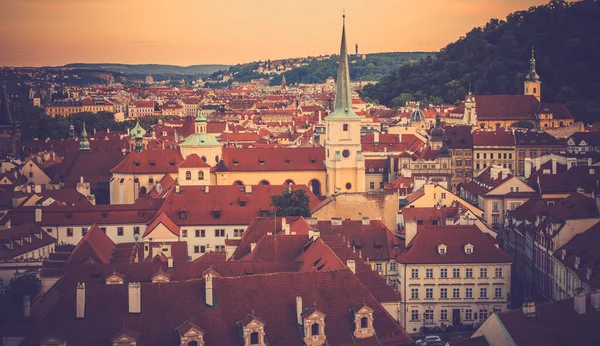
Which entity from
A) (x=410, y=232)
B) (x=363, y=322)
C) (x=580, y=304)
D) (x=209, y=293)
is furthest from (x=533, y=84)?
(x=209, y=293)

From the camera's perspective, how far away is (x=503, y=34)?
19388 cm

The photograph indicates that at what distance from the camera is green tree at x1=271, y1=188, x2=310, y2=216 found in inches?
2965

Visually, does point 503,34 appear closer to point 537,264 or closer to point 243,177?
point 243,177

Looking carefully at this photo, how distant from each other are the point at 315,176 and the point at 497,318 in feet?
180

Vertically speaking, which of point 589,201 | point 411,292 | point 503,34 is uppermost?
point 503,34

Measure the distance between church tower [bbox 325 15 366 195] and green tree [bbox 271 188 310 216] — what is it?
1485cm

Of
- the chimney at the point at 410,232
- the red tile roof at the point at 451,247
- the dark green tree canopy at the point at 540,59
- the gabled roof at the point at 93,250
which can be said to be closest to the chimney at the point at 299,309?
the gabled roof at the point at 93,250

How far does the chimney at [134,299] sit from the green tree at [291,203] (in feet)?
118

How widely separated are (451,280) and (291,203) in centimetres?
1808

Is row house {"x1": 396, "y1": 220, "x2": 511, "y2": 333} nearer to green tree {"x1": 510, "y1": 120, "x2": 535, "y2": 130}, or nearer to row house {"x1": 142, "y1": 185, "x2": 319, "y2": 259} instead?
row house {"x1": 142, "y1": 185, "x2": 319, "y2": 259}

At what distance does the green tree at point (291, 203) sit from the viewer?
75312mm

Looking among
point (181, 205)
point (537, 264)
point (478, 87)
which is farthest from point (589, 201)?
point (478, 87)

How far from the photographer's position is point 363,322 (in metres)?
41.0

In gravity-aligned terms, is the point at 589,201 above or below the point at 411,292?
above
